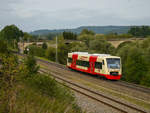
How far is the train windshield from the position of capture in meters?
21.3

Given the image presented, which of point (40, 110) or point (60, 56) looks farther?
point (60, 56)

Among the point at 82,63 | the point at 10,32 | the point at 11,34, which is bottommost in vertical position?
the point at 82,63

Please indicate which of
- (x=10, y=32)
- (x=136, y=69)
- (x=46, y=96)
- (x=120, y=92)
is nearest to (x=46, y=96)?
(x=46, y=96)

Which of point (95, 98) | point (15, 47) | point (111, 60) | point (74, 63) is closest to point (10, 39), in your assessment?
point (15, 47)

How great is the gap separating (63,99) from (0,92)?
12.7ft

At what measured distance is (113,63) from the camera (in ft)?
70.9

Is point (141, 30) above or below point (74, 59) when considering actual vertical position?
above

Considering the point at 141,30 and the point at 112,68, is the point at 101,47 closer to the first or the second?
the point at 112,68

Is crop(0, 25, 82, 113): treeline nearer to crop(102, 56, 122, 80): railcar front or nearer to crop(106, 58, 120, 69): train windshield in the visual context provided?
crop(102, 56, 122, 80): railcar front

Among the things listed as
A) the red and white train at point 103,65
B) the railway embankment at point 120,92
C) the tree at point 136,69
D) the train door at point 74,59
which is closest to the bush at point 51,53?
the train door at point 74,59

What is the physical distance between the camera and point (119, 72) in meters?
21.7

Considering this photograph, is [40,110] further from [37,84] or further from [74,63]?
[74,63]

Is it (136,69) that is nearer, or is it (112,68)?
(112,68)

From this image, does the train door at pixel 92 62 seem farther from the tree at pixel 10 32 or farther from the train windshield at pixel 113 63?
the tree at pixel 10 32
